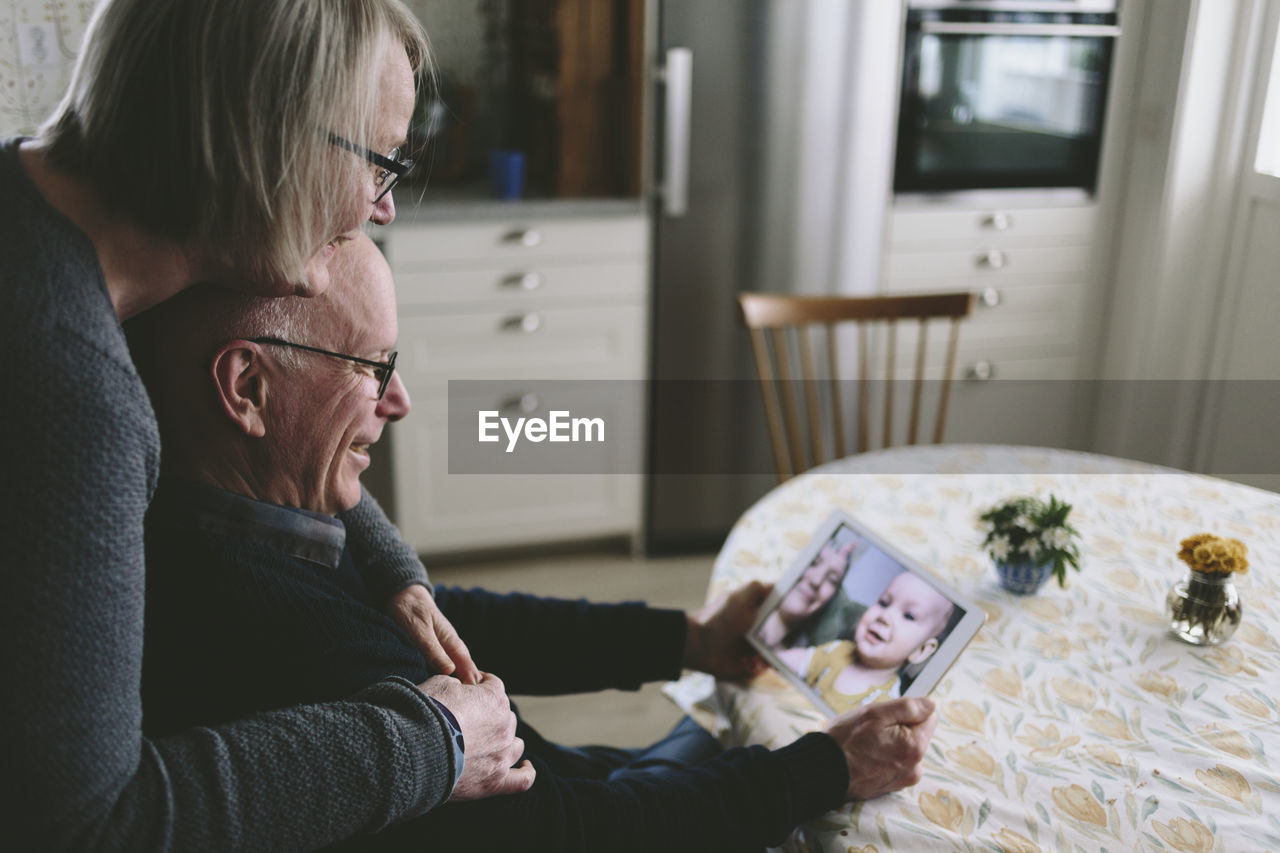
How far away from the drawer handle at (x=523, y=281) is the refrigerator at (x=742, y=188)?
28cm

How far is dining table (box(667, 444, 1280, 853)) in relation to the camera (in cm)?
82

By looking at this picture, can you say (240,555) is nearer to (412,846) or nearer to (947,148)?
(412,846)

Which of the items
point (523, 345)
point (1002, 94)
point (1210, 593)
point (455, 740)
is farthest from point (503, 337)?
point (455, 740)

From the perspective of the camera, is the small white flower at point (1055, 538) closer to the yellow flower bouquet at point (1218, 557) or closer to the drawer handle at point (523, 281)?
the yellow flower bouquet at point (1218, 557)

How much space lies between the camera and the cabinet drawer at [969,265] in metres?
2.59

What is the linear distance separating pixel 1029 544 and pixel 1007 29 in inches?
67.2

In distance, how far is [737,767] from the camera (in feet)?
2.89

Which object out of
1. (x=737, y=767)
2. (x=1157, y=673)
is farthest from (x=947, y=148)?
(x=737, y=767)

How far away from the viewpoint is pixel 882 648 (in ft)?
3.16

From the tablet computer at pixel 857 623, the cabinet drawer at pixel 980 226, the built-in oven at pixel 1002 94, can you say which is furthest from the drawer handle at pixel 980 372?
the tablet computer at pixel 857 623

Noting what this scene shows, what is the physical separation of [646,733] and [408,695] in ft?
4.57

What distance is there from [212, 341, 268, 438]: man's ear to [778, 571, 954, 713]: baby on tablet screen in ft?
1.76

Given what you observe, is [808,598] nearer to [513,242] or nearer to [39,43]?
[39,43]

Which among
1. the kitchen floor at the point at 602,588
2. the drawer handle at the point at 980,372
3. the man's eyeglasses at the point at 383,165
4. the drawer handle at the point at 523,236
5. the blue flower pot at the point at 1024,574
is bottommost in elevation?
the kitchen floor at the point at 602,588
